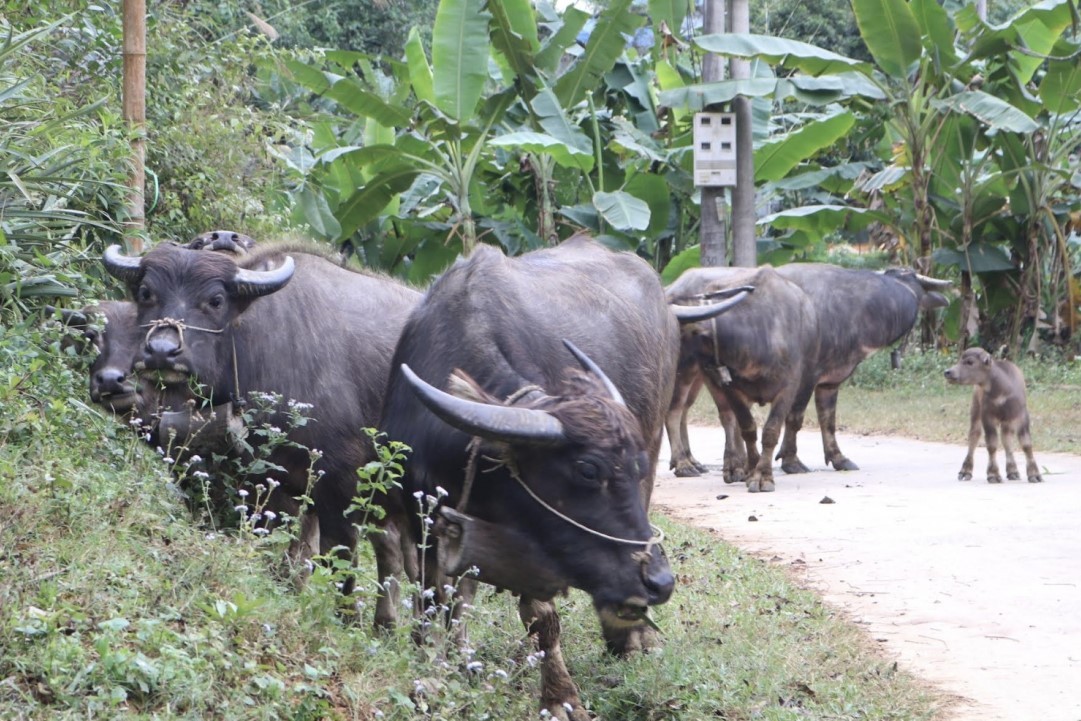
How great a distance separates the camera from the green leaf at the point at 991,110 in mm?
13766

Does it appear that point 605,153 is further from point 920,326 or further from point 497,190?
point 920,326

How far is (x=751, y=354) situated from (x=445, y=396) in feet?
22.4

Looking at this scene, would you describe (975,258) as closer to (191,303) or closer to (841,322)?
(841,322)

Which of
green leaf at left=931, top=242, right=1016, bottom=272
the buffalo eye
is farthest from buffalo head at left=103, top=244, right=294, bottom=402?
green leaf at left=931, top=242, right=1016, bottom=272

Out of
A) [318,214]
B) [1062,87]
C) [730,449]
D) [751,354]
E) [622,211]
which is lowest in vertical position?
[730,449]

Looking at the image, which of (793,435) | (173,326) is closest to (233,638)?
(173,326)

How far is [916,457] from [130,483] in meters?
8.69

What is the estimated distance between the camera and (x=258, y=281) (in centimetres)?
A: 589

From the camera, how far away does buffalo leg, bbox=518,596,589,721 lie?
4.68 m

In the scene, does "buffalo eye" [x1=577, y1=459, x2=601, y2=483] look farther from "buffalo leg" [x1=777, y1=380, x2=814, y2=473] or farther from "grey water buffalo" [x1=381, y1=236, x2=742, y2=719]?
"buffalo leg" [x1=777, y1=380, x2=814, y2=473]

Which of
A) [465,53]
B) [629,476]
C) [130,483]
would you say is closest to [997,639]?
[629,476]

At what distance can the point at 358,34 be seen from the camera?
85.7 ft

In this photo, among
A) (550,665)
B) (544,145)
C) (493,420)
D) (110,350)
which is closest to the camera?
(493,420)

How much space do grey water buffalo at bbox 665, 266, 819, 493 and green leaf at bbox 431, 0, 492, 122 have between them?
322 cm
